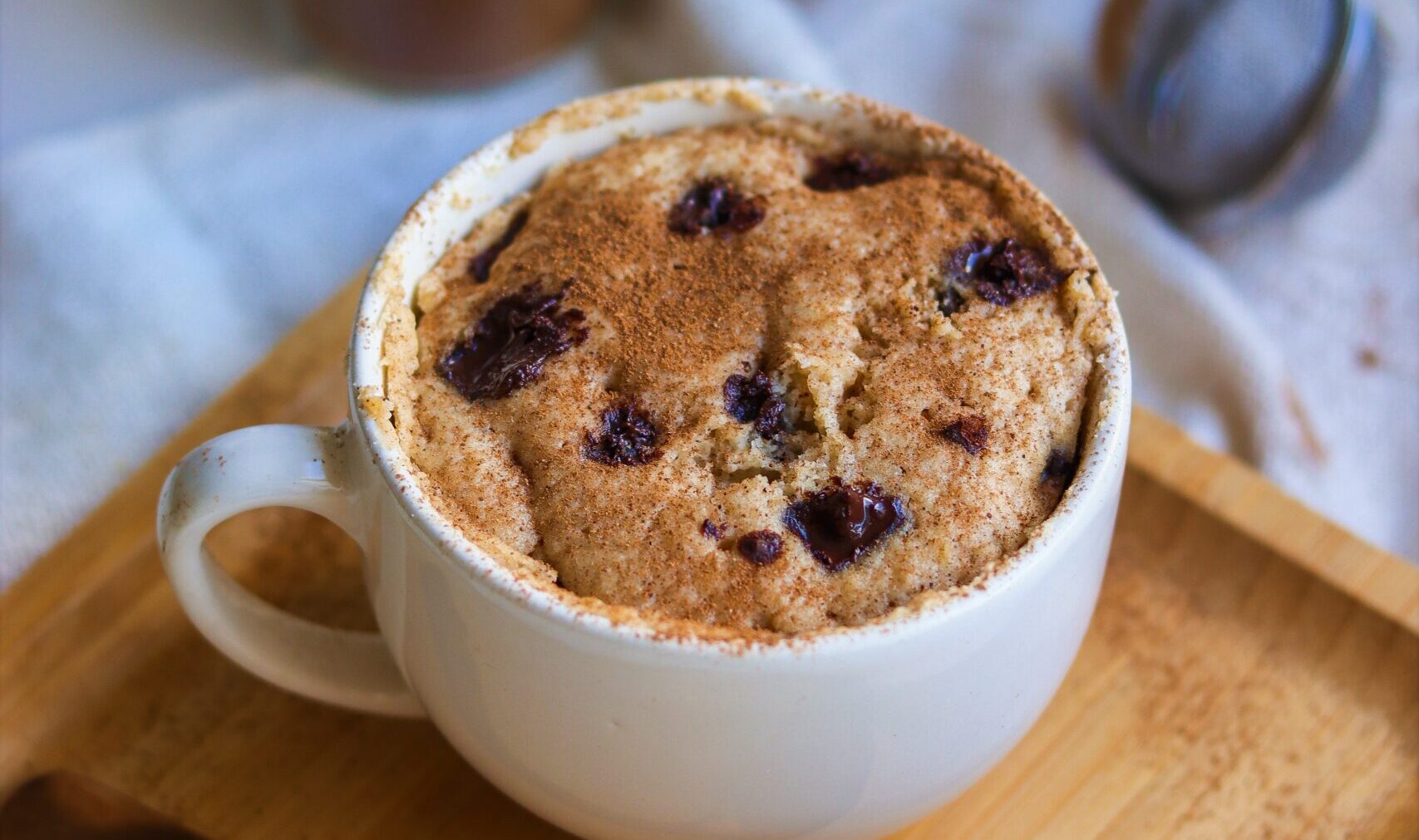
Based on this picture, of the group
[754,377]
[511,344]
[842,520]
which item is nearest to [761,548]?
[842,520]

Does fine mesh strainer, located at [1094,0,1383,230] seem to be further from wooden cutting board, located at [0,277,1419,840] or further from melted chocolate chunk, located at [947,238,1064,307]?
melted chocolate chunk, located at [947,238,1064,307]

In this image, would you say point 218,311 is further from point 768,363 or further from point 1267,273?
point 1267,273

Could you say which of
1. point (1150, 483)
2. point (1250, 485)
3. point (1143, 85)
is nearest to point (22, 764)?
point (1150, 483)

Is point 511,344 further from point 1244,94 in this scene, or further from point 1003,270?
point 1244,94

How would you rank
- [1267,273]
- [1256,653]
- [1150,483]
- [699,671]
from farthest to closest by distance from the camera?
1. [1267,273]
2. [1150,483]
3. [1256,653]
4. [699,671]

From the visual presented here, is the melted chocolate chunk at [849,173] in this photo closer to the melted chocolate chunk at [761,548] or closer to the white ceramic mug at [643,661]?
the white ceramic mug at [643,661]

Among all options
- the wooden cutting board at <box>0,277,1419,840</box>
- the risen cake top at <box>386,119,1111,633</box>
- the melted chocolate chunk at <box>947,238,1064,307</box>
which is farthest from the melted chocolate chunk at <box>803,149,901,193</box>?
the wooden cutting board at <box>0,277,1419,840</box>
